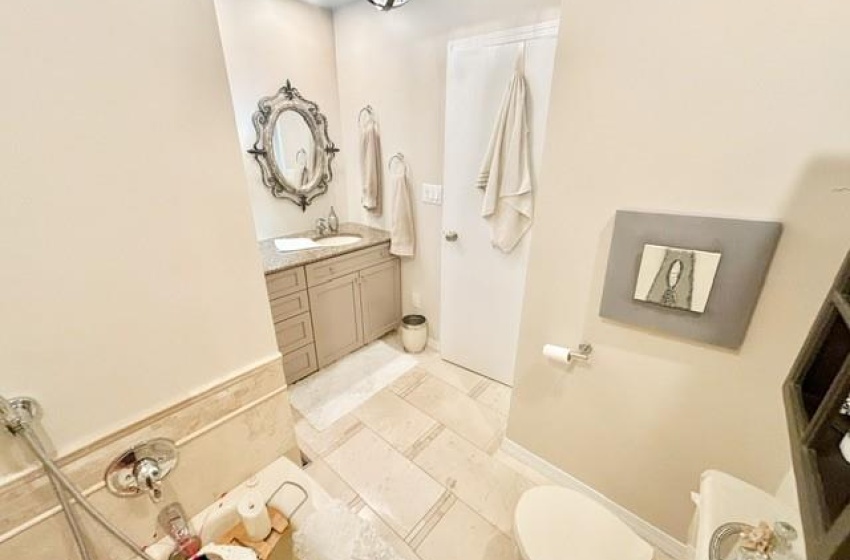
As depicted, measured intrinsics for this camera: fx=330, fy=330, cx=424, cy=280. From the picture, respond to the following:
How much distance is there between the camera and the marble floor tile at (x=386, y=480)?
4.80ft

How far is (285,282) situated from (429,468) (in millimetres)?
1292

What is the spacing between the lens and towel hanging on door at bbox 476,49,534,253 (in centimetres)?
169

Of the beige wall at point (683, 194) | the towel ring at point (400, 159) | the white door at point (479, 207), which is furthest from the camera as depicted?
the towel ring at point (400, 159)

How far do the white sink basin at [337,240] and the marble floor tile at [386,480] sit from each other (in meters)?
1.33

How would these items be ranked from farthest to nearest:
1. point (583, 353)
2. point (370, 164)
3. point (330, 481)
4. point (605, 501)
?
1. point (370, 164)
2. point (330, 481)
3. point (605, 501)
4. point (583, 353)

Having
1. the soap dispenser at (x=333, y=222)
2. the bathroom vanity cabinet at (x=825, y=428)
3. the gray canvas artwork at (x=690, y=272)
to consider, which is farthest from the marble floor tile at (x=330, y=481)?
the soap dispenser at (x=333, y=222)

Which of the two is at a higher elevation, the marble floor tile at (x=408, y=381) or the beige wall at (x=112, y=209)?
the beige wall at (x=112, y=209)

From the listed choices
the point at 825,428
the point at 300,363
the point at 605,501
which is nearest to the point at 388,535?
the point at 605,501

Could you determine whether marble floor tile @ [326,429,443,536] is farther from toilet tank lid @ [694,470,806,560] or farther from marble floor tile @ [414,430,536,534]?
toilet tank lid @ [694,470,806,560]

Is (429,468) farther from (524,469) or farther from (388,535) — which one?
(524,469)

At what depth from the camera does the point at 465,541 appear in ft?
4.47

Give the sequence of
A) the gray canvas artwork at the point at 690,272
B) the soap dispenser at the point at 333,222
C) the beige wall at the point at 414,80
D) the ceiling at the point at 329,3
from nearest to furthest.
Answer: the gray canvas artwork at the point at 690,272 → the beige wall at the point at 414,80 → the ceiling at the point at 329,3 → the soap dispenser at the point at 333,222

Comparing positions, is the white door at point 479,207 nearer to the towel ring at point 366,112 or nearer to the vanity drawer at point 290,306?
the towel ring at point 366,112

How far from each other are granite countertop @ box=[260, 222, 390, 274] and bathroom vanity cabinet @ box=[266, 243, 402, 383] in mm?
33
